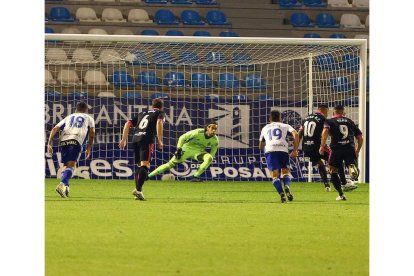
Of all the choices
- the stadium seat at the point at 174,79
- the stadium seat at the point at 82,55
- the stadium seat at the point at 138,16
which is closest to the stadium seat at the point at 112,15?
the stadium seat at the point at 138,16

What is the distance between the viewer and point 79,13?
25297 millimetres

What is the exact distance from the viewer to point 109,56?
22844 millimetres

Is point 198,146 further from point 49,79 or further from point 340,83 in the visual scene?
point 49,79

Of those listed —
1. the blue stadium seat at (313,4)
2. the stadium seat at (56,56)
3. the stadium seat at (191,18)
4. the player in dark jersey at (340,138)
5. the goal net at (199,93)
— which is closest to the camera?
the player in dark jersey at (340,138)

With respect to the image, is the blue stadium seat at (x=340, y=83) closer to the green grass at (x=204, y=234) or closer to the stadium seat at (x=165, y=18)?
the stadium seat at (x=165, y=18)

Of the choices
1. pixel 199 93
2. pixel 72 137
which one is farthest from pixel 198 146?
pixel 72 137

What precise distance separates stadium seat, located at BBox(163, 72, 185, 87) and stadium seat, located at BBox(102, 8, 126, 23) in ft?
11.4

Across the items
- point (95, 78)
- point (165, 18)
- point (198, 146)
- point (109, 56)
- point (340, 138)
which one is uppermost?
point (165, 18)

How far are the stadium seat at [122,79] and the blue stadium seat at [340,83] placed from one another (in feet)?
14.3

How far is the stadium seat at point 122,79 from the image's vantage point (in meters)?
22.3

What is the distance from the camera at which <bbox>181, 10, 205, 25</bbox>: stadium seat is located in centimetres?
2581

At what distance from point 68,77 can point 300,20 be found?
6.92 metres
